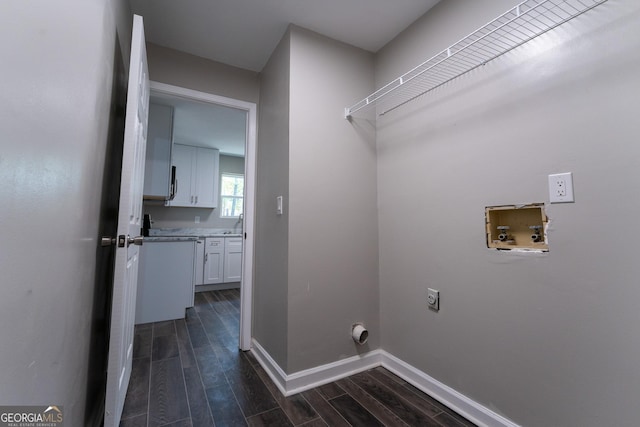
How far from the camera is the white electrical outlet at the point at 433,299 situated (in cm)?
164

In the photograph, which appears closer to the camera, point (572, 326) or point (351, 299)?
point (572, 326)

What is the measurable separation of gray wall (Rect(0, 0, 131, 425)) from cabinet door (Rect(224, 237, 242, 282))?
342 cm

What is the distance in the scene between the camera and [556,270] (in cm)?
116

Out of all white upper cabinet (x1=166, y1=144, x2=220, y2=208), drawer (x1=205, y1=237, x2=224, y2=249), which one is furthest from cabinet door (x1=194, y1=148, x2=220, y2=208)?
drawer (x1=205, y1=237, x2=224, y2=249)

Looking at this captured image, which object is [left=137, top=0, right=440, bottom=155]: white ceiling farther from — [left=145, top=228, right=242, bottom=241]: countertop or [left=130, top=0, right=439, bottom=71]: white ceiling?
[left=145, top=228, right=242, bottom=241]: countertop

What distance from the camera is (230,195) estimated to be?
17.5 ft

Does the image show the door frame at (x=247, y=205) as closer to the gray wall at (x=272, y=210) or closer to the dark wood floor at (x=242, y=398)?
the gray wall at (x=272, y=210)

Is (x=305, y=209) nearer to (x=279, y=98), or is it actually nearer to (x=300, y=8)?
(x=279, y=98)

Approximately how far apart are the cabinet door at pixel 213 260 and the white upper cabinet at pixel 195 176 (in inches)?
26.4

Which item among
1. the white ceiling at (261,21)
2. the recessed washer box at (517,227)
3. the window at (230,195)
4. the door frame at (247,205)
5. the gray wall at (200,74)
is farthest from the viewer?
the window at (230,195)

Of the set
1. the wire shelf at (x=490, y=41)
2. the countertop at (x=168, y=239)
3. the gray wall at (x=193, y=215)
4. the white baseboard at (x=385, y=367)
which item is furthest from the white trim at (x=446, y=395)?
the gray wall at (x=193, y=215)

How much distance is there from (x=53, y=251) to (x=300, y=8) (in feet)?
6.07

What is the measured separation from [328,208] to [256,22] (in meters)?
1.37

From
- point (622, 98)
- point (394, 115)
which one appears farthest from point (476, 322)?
point (394, 115)
